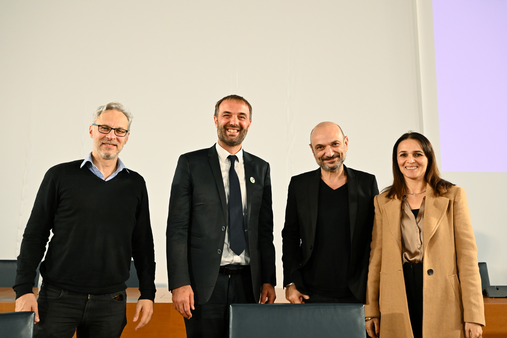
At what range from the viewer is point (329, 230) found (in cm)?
190

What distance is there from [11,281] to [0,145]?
1885 mm

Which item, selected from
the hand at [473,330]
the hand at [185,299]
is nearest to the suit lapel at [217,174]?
the hand at [185,299]

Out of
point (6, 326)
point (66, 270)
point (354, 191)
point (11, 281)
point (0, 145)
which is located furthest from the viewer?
point (0, 145)

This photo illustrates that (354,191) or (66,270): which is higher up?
(354,191)

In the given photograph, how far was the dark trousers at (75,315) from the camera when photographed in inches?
62.9

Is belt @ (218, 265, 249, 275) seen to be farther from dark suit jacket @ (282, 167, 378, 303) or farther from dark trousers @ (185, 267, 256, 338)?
dark suit jacket @ (282, 167, 378, 303)

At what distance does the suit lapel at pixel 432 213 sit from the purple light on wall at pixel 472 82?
264cm

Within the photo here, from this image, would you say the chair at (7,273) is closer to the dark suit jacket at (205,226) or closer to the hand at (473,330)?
the dark suit jacket at (205,226)

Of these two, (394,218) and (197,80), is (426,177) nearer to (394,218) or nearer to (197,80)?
(394,218)

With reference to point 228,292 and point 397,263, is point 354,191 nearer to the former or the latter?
point 397,263

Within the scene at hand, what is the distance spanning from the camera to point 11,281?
288 centimetres

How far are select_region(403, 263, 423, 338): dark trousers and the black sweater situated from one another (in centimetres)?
119

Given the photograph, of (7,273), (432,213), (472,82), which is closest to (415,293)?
(432,213)

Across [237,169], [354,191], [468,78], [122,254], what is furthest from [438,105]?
[122,254]
